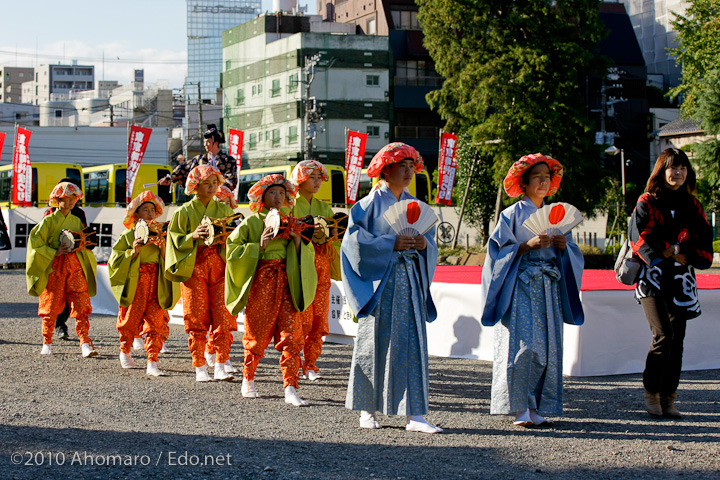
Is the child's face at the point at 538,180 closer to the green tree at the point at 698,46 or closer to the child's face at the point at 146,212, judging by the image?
the child's face at the point at 146,212

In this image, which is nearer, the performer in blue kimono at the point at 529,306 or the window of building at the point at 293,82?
the performer in blue kimono at the point at 529,306

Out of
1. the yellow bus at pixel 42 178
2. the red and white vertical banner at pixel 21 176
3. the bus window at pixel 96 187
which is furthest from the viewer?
the bus window at pixel 96 187

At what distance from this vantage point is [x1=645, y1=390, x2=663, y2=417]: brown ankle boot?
17.4 feet

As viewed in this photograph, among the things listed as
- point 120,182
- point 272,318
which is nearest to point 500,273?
point 272,318

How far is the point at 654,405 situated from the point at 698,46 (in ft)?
73.3

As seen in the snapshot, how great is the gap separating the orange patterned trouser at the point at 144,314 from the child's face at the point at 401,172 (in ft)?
10.7

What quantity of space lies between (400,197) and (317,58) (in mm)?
35716

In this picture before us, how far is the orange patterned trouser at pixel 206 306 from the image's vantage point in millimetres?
6656

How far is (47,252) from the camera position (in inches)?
324

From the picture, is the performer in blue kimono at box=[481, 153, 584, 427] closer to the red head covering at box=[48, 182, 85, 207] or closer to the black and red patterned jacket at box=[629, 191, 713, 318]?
the black and red patterned jacket at box=[629, 191, 713, 318]

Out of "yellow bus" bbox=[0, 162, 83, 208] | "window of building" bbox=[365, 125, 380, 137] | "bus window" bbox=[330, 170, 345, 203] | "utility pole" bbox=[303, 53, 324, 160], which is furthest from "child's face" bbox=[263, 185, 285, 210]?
"window of building" bbox=[365, 125, 380, 137]

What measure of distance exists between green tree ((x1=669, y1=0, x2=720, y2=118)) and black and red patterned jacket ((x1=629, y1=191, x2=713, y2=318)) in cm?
1854

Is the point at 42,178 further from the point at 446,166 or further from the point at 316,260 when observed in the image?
the point at 316,260

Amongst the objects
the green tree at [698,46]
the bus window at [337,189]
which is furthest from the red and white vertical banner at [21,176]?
the green tree at [698,46]
